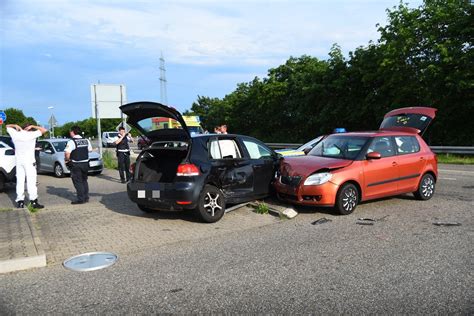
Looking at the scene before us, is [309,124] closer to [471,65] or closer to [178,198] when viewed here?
[471,65]

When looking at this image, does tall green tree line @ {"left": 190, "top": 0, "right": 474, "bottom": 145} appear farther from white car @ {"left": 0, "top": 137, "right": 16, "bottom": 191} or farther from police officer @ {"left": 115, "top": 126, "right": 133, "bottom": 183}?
white car @ {"left": 0, "top": 137, "right": 16, "bottom": 191}

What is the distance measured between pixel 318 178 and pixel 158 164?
→ 3105 millimetres

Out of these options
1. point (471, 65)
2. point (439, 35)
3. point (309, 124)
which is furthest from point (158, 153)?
A: point (309, 124)

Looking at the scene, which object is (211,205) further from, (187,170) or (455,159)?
(455,159)

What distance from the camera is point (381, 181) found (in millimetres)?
8328

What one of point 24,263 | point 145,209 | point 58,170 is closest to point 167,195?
point 145,209

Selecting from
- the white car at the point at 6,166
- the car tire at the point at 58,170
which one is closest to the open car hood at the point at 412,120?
the white car at the point at 6,166

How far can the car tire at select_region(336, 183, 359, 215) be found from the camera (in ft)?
25.4

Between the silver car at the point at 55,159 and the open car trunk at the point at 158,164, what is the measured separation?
8787 mm

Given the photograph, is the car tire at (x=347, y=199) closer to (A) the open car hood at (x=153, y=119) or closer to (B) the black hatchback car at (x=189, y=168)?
(B) the black hatchback car at (x=189, y=168)

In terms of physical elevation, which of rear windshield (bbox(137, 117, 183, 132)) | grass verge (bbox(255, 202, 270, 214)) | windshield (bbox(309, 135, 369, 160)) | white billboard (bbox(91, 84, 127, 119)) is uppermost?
white billboard (bbox(91, 84, 127, 119))

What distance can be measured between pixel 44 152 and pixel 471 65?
69.1 feet

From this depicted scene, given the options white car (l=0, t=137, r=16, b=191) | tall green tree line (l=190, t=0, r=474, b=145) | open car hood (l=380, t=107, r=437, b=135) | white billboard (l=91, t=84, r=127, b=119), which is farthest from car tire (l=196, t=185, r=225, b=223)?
tall green tree line (l=190, t=0, r=474, b=145)

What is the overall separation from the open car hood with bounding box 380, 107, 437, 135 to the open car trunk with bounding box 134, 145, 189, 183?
229 inches
